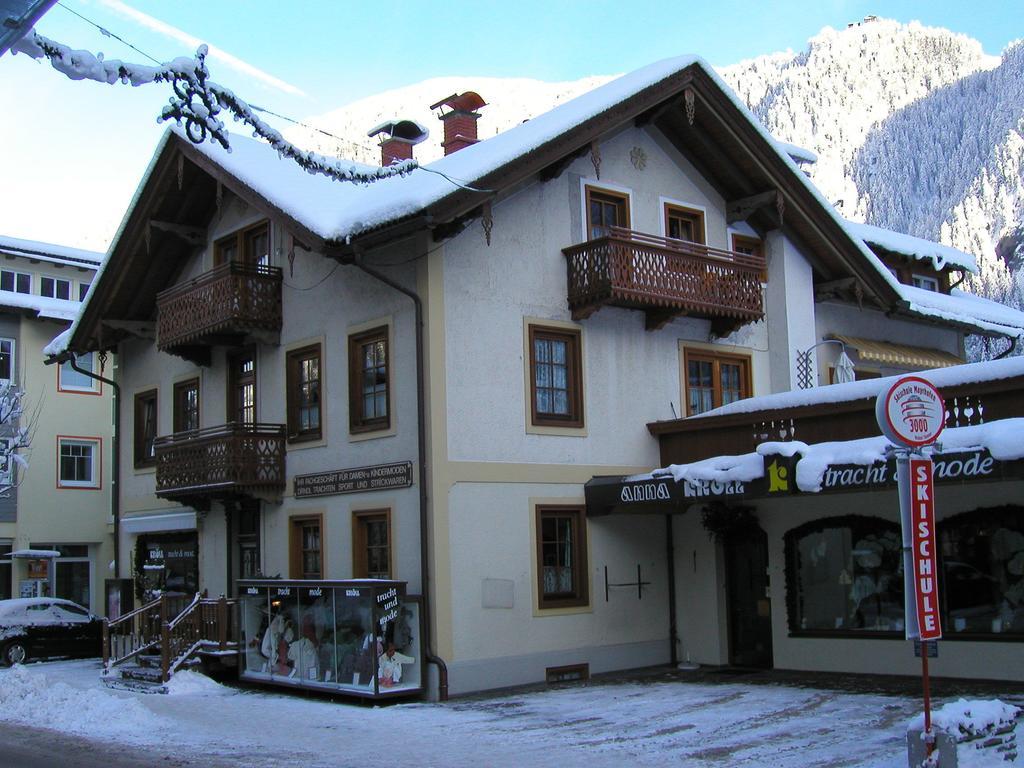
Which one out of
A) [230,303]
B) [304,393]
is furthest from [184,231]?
[304,393]

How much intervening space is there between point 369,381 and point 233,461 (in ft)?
9.84

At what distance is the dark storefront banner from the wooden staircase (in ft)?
20.2

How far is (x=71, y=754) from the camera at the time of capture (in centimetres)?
1313

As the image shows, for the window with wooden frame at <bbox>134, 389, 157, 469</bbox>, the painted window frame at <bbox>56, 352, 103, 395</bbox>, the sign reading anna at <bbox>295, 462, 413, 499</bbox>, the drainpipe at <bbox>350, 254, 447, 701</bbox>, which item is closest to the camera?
the drainpipe at <bbox>350, 254, 447, 701</bbox>

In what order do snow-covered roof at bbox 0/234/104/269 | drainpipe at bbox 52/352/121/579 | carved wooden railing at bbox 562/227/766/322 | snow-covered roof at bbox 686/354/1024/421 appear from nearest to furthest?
1. snow-covered roof at bbox 686/354/1024/421
2. carved wooden railing at bbox 562/227/766/322
3. drainpipe at bbox 52/352/121/579
4. snow-covered roof at bbox 0/234/104/269

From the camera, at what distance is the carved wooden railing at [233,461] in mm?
20406

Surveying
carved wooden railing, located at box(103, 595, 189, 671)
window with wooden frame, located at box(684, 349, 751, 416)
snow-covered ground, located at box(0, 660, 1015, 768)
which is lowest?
snow-covered ground, located at box(0, 660, 1015, 768)

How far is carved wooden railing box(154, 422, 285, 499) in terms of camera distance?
20.4 meters

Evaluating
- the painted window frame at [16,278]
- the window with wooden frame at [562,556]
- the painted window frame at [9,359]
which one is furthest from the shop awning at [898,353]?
the painted window frame at [16,278]

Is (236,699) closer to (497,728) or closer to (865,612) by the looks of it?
(497,728)

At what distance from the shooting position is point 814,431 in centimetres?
1841

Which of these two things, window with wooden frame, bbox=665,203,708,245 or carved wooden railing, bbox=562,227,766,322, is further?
window with wooden frame, bbox=665,203,708,245

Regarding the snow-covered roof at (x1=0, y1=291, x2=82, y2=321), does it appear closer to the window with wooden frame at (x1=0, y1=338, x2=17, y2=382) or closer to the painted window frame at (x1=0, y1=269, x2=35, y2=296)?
the painted window frame at (x1=0, y1=269, x2=35, y2=296)

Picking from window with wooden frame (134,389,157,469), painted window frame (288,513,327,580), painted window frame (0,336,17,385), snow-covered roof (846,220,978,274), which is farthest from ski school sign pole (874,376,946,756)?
painted window frame (0,336,17,385)
